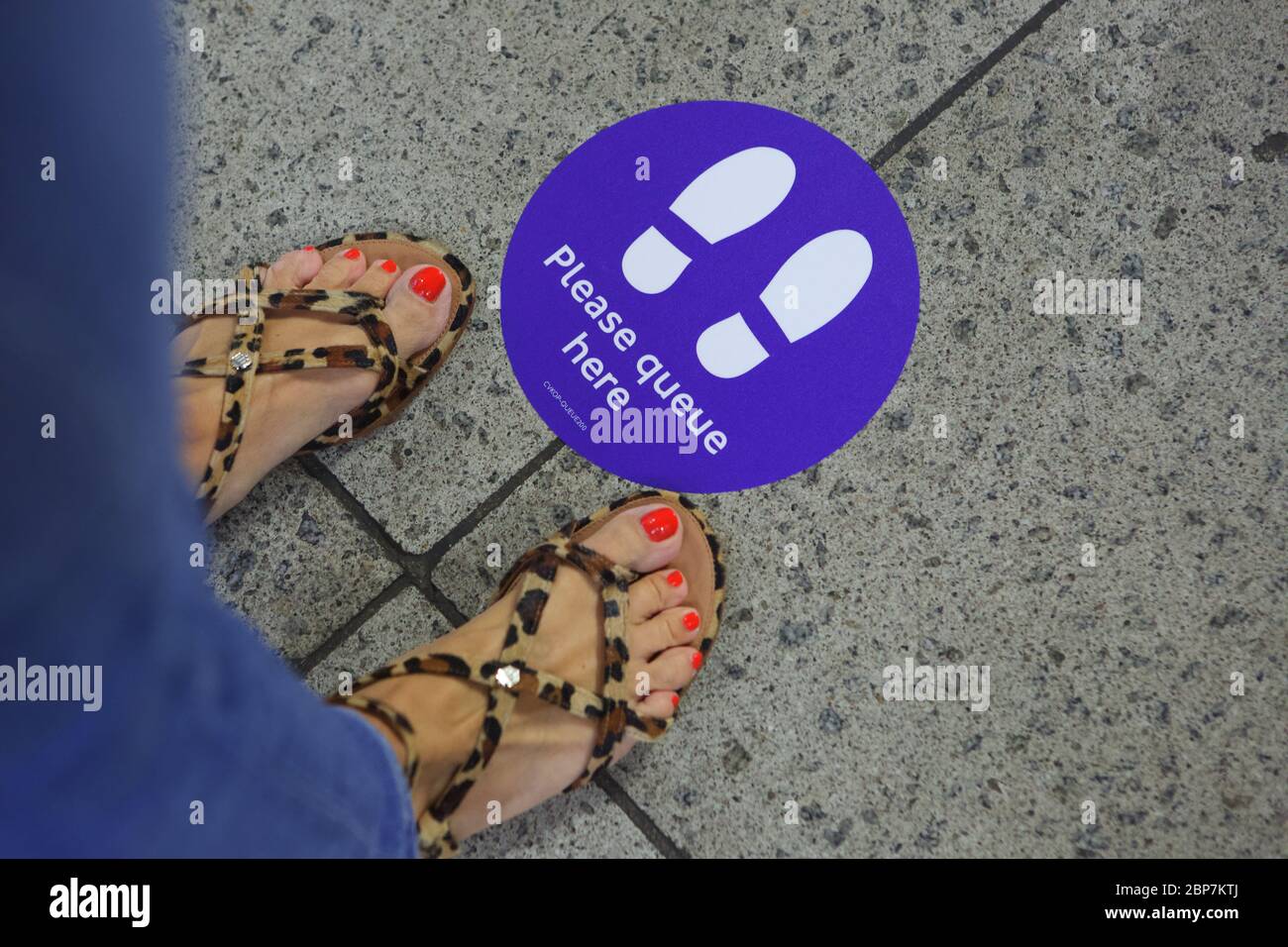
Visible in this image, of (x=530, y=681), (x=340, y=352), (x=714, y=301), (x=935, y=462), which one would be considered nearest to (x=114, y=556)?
(x=530, y=681)

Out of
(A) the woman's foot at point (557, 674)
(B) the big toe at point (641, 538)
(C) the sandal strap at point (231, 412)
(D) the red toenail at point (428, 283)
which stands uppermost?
(D) the red toenail at point (428, 283)

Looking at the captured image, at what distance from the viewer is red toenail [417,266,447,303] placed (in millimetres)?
1622

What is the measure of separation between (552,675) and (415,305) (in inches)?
25.1

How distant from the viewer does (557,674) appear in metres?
1.47

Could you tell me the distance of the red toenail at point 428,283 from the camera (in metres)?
1.62

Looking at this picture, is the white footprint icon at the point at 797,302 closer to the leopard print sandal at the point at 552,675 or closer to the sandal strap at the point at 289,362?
the leopard print sandal at the point at 552,675

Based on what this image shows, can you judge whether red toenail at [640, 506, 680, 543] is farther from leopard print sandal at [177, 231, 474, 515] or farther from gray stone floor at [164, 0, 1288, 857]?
leopard print sandal at [177, 231, 474, 515]

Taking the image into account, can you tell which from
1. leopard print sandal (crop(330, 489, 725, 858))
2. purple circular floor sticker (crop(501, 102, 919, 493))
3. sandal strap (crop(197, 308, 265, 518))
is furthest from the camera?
purple circular floor sticker (crop(501, 102, 919, 493))

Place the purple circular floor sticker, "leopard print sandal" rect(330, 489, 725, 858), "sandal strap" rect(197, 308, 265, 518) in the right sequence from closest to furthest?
"leopard print sandal" rect(330, 489, 725, 858) < "sandal strap" rect(197, 308, 265, 518) < the purple circular floor sticker

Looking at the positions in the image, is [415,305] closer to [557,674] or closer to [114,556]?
[557,674]

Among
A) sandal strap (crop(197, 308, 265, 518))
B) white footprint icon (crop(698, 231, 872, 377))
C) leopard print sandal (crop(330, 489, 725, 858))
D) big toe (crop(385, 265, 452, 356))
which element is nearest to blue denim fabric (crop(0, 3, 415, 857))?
leopard print sandal (crop(330, 489, 725, 858))

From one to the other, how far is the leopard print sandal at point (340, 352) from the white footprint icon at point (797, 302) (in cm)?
43

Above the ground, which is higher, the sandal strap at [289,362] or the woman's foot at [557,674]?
the sandal strap at [289,362]

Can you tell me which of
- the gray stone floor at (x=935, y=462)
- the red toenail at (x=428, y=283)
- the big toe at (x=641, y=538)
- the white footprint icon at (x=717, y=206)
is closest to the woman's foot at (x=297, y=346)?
the red toenail at (x=428, y=283)
